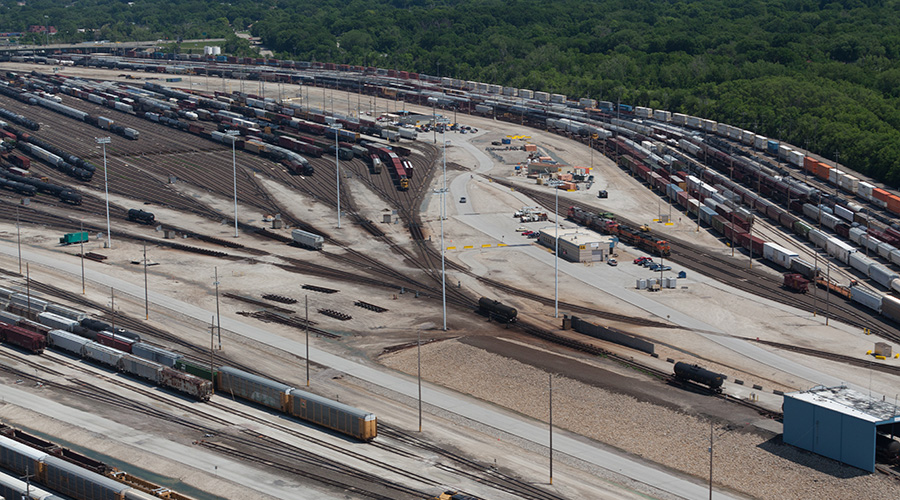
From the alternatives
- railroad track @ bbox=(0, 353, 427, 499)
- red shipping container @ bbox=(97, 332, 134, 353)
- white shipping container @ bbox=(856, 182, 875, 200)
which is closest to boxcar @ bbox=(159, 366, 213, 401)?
railroad track @ bbox=(0, 353, 427, 499)

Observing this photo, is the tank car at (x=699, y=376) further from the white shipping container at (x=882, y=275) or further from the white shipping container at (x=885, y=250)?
the white shipping container at (x=885, y=250)

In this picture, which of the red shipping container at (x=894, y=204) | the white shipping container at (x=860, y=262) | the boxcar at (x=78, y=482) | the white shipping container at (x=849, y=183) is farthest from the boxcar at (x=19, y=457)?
the white shipping container at (x=849, y=183)

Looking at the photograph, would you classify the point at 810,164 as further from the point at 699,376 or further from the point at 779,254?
the point at 699,376

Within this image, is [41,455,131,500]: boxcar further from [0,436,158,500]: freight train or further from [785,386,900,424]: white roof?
[785,386,900,424]: white roof

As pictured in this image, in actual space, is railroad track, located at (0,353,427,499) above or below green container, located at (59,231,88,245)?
below

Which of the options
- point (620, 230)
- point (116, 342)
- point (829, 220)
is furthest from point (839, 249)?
point (116, 342)
